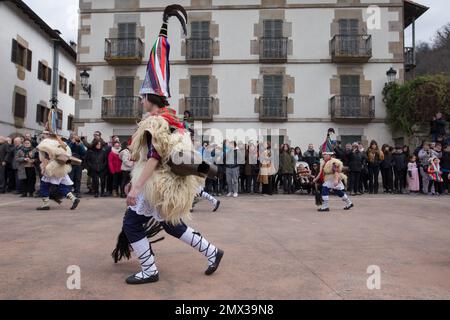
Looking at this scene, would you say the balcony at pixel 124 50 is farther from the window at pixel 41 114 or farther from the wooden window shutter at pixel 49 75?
the wooden window shutter at pixel 49 75

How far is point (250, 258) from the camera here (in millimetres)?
4426

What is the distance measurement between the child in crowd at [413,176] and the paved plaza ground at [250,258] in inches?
292

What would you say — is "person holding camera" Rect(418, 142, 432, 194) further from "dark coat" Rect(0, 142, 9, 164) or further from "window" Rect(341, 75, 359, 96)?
"dark coat" Rect(0, 142, 9, 164)

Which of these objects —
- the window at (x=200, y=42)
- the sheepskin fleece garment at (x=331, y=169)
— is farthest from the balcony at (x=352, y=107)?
the sheepskin fleece garment at (x=331, y=169)

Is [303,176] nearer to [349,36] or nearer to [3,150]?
[349,36]

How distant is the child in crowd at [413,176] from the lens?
14.9 meters

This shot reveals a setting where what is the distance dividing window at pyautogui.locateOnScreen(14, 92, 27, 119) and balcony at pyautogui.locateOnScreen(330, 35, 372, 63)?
18.8m

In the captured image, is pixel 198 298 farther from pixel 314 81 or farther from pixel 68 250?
pixel 314 81

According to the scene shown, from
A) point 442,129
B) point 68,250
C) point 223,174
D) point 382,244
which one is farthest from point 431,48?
point 68,250

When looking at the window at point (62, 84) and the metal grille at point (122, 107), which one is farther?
the window at point (62, 84)

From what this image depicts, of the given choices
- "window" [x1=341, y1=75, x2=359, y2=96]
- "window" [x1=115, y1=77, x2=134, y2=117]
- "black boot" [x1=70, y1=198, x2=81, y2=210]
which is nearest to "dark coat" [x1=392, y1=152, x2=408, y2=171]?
"window" [x1=341, y1=75, x2=359, y2=96]

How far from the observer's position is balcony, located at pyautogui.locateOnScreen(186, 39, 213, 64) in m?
21.3

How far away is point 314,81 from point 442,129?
6.83m

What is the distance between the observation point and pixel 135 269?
4023 mm
